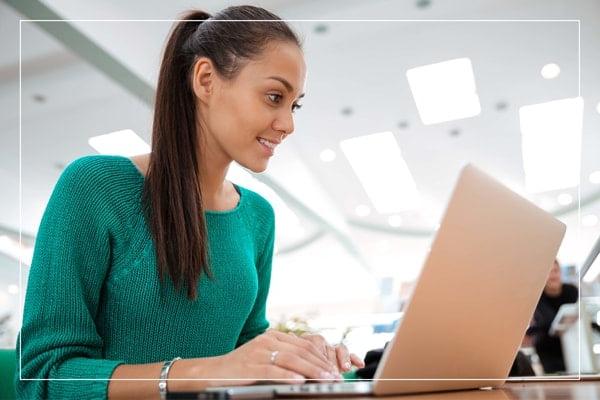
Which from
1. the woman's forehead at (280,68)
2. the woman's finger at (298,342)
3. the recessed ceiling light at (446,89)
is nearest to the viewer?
the woman's finger at (298,342)

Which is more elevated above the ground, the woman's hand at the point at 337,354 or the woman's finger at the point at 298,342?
the woman's finger at the point at 298,342

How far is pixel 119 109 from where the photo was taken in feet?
13.0

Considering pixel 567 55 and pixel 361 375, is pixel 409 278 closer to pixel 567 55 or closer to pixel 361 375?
pixel 567 55

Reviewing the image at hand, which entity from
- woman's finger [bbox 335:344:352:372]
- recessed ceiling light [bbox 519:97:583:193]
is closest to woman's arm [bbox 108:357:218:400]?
woman's finger [bbox 335:344:352:372]

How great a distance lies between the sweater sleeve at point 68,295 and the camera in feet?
2.45

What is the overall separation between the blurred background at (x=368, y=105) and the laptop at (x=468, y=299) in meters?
2.32

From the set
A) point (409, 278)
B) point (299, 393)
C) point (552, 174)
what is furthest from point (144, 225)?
point (409, 278)

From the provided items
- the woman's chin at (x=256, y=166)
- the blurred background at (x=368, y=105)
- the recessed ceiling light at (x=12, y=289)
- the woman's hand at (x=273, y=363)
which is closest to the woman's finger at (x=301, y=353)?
the woman's hand at (x=273, y=363)

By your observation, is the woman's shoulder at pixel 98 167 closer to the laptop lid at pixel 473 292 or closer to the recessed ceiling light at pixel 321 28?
the laptop lid at pixel 473 292

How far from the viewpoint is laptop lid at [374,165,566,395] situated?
1.84 ft

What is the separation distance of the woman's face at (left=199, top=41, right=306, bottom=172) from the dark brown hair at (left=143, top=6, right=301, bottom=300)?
23 mm

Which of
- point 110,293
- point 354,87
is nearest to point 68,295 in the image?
point 110,293

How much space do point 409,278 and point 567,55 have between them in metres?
3.38

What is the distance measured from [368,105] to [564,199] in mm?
1713
